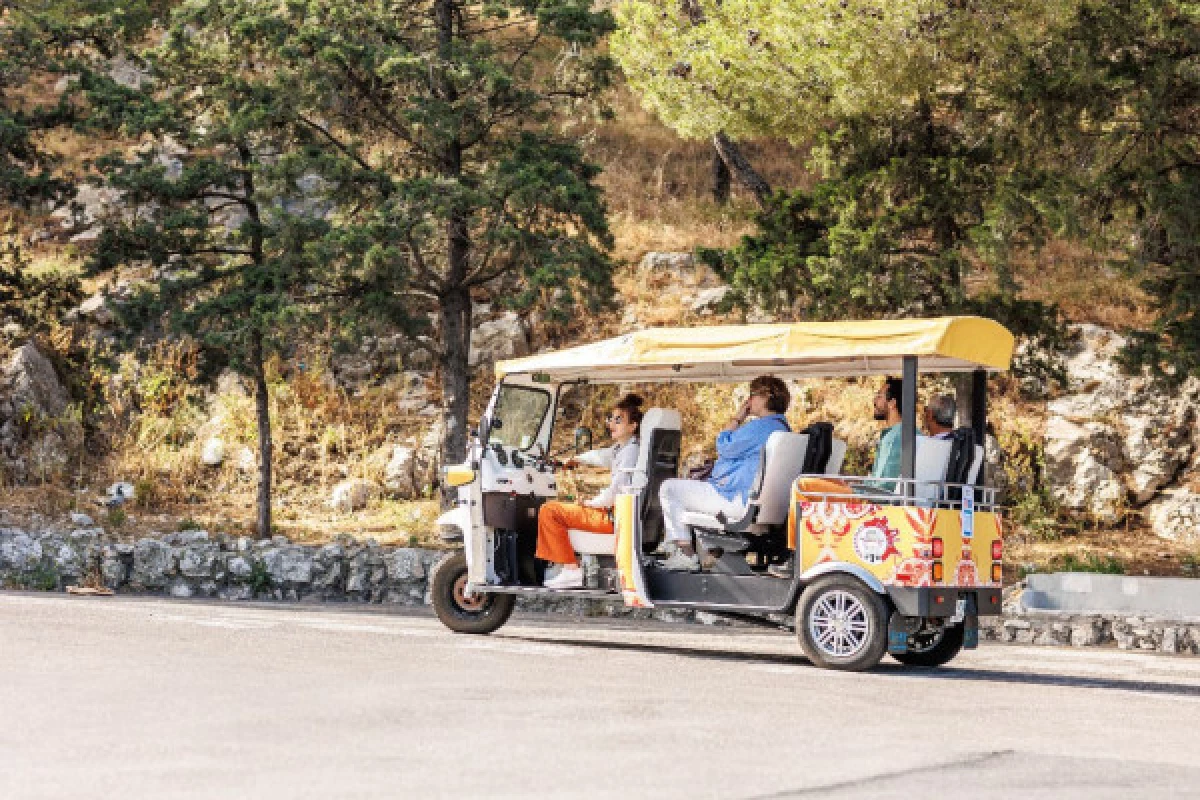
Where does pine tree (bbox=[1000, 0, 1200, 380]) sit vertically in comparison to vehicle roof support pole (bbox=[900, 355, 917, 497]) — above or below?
above

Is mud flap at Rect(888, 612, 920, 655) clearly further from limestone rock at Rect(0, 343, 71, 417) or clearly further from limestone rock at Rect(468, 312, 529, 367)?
limestone rock at Rect(0, 343, 71, 417)

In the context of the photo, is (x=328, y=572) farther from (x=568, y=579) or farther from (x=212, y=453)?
(x=212, y=453)

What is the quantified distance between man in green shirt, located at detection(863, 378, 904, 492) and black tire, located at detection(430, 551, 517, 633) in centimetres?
349

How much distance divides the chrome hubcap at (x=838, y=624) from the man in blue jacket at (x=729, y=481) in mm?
1055

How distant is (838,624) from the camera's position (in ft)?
41.7

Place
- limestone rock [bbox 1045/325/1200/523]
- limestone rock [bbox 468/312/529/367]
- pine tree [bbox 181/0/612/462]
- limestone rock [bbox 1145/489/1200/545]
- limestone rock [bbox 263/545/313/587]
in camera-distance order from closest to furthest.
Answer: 1. limestone rock [bbox 263/545/313/587]
2. pine tree [bbox 181/0/612/462]
3. limestone rock [bbox 1145/489/1200/545]
4. limestone rock [bbox 1045/325/1200/523]
5. limestone rock [bbox 468/312/529/367]

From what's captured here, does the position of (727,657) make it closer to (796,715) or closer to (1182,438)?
(796,715)

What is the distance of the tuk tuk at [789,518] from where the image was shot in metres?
12.5

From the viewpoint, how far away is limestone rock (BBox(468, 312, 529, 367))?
3016 centimetres

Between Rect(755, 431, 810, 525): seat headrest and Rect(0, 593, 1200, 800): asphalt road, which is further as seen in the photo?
Rect(755, 431, 810, 525): seat headrest

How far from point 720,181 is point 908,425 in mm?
24813

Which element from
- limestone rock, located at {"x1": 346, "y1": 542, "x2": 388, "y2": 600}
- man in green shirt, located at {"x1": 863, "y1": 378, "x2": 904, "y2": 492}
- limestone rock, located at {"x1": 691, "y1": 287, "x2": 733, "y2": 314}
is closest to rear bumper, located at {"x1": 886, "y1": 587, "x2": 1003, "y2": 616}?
man in green shirt, located at {"x1": 863, "y1": 378, "x2": 904, "y2": 492}

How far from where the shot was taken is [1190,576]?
71.2ft

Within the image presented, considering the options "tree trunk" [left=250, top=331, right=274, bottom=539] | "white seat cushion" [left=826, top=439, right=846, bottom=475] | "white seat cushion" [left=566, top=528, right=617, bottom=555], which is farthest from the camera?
"tree trunk" [left=250, top=331, right=274, bottom=539]
